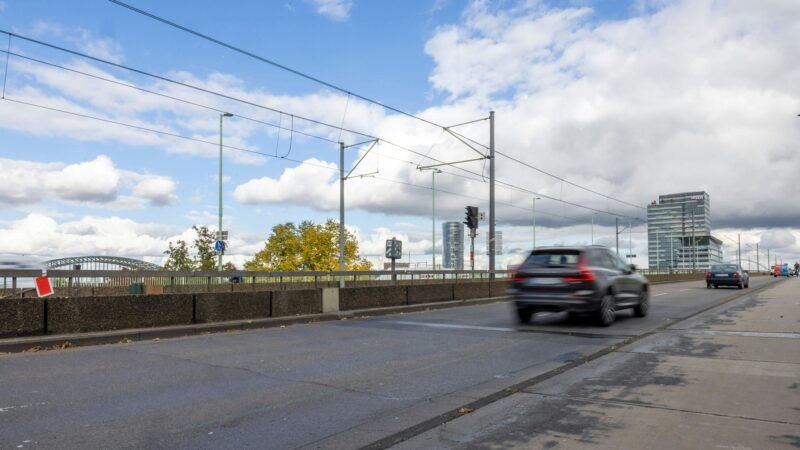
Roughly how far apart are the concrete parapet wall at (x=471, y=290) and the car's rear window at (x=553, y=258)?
7.00m

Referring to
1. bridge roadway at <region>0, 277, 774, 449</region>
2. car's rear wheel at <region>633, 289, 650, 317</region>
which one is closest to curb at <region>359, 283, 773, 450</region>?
bridge roadway at <region>0, 277, 774, 449</region>

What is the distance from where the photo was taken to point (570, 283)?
11500 millimetres

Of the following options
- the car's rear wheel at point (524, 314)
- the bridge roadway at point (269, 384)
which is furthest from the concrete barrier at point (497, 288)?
the bridge roadway at point (269, 384)

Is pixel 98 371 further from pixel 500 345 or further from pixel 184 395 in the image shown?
pixel 500 345

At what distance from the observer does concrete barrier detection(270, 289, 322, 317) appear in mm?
12883

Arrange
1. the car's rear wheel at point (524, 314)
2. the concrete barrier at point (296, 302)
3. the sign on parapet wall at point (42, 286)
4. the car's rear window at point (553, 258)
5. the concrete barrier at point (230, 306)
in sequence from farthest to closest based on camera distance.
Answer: the concrete barrier at point (296, 302) → the car's rear wheel at point (524, 314) → the car's rear window at point (553, 258) → the concrete barrier at point (230, 306) → the sign on parapet wall at point (42, 286)

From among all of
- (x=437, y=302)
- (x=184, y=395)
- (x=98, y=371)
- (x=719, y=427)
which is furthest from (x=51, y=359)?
(x=437, y=302)

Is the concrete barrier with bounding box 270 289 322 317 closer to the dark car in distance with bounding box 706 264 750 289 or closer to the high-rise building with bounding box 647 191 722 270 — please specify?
the dark car in distance with bounding box 706 264 750 289

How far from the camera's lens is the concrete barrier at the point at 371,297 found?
Result: 14.6 m

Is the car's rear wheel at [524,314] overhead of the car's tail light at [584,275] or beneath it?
beneath

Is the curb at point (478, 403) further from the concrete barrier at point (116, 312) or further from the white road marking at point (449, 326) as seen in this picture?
the concrete barrier at point (116, 312)

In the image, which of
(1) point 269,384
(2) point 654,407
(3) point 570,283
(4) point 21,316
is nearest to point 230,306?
(4) point 21,316

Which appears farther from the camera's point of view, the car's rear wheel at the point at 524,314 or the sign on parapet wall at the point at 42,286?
the car's rear wheel at the point at 524,314

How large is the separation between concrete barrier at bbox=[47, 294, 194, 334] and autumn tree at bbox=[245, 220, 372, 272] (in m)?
49.0
